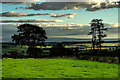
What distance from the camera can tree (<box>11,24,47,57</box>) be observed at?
41031 mm

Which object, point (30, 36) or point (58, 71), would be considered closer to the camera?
point (58, 71)

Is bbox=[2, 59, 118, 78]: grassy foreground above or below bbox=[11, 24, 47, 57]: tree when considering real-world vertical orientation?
below

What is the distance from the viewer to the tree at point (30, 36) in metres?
41.0

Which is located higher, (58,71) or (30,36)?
(30,36)

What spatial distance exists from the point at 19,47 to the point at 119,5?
25.1m

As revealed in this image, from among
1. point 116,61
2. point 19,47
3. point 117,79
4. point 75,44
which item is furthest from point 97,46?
point 117,79

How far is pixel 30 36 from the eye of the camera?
135ft

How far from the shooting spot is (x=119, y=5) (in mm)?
25906

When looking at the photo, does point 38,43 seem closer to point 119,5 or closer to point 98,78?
point 119,5

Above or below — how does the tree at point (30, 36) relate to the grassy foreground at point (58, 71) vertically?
above

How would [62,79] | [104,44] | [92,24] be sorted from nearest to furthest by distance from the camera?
[62,79] < [92,24] < [104,44]

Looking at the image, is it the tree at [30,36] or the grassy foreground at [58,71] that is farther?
the tree at [30,36]

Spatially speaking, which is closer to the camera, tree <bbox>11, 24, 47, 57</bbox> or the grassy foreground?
the grassy foreground

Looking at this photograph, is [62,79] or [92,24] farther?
[92,24]
